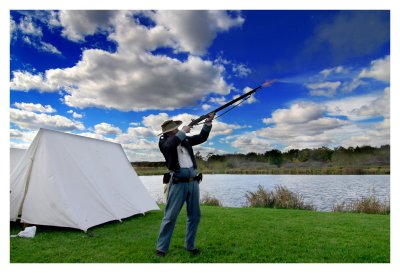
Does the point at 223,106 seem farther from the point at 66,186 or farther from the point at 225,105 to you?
the point at 66,186

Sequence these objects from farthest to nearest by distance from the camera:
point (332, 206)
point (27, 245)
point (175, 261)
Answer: point (332, 206)
point (27, 245)
point (175, 261)

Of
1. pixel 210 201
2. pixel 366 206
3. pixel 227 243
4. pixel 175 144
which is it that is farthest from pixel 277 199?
pixel 175 144

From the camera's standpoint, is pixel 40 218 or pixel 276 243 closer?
pixel 276 243

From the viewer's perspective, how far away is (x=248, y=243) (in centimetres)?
423

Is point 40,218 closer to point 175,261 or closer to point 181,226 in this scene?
point 181,226

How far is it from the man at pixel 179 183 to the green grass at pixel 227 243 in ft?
0.80

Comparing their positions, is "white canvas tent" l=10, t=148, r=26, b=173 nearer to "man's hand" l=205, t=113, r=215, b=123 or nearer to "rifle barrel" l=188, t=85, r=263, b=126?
"rifle barrel" l=188, t=85, r=263, b=126

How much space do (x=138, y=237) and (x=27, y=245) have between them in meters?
1.38

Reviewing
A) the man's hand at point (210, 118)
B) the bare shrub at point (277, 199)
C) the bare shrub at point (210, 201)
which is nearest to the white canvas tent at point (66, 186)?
the man's hand at point (210, 118)

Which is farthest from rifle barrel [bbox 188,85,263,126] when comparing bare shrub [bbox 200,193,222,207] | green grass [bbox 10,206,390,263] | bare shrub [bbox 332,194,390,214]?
bare shrub [bbox 200,193,222,207]

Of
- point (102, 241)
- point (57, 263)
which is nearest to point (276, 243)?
point (102, 241)

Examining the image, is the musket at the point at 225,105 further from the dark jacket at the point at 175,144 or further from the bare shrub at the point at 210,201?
the bare shrub at the point at 210,201

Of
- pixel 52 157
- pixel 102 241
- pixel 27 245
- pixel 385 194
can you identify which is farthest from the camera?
pixel 385 194

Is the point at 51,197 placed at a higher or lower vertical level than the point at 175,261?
higher
